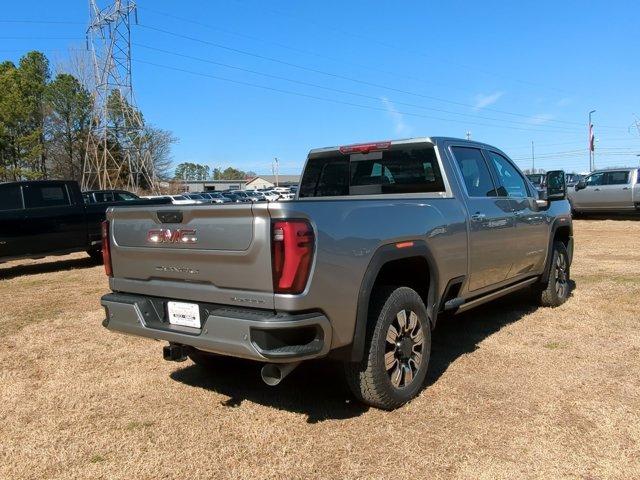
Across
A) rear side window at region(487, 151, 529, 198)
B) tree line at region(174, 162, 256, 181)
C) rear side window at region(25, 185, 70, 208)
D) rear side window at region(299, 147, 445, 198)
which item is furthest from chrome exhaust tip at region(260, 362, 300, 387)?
tree line at region(174, 162, 256, 181)

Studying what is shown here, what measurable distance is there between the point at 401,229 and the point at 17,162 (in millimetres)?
53493

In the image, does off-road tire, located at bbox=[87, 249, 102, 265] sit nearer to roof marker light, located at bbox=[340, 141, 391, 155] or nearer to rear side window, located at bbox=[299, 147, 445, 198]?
rear side window, located at bbox=[299, 147, 445, 198]

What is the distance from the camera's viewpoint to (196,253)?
11.3 feet

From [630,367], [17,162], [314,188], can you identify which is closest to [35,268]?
[314,188]

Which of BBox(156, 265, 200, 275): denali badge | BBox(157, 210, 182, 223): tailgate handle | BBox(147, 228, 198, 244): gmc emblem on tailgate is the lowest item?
BBox(156, 265, 200, 275): denali badge

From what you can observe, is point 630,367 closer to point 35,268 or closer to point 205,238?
point 205,238

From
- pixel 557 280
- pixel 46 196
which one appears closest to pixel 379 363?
pixel 557 280

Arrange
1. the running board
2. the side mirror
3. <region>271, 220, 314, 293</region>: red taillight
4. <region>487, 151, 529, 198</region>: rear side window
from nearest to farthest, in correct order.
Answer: <region>271, 220, 314, 293</region>: red taillight → the running board → <region>487, 151, 529, 198</region>: rear side window → the side mirror

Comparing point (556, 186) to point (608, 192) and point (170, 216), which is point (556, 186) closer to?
point (170, 216)

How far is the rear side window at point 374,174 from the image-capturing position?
486 cm

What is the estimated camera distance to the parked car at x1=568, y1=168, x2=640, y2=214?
719 inches

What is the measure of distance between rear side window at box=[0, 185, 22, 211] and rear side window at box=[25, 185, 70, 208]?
0.15 metres

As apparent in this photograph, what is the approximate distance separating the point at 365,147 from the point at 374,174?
259mm

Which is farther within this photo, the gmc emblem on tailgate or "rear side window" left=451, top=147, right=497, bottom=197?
"rear side window" left=451, top=147, right=497, bottom=197
